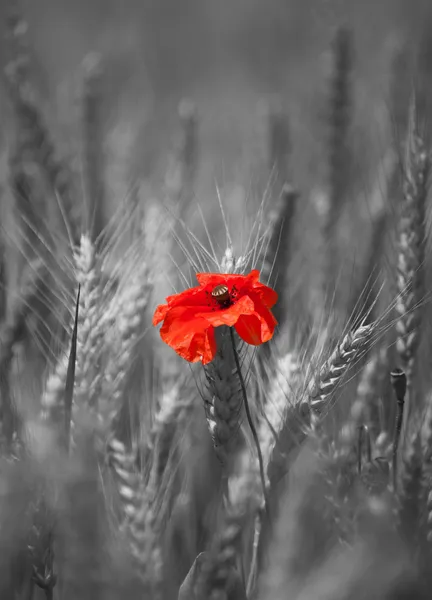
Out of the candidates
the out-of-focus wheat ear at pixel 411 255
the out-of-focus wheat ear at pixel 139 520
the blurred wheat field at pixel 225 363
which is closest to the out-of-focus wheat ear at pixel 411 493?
the blurred wheat field at pixel 225 363

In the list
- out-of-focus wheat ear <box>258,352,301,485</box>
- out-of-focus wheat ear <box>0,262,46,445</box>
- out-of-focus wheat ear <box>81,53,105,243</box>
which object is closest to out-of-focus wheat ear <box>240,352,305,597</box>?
out-of-focus wheat ear <box>258,352,301,485</box>

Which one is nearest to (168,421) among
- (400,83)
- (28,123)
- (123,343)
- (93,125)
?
(123,343)

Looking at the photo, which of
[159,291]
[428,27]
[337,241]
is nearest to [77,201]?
[159,291]

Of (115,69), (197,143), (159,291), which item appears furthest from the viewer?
(115,69)

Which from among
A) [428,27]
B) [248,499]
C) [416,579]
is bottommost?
[416,579]

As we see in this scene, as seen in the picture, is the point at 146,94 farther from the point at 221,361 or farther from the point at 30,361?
the point at 221,361

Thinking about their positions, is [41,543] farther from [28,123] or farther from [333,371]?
[28,123]
